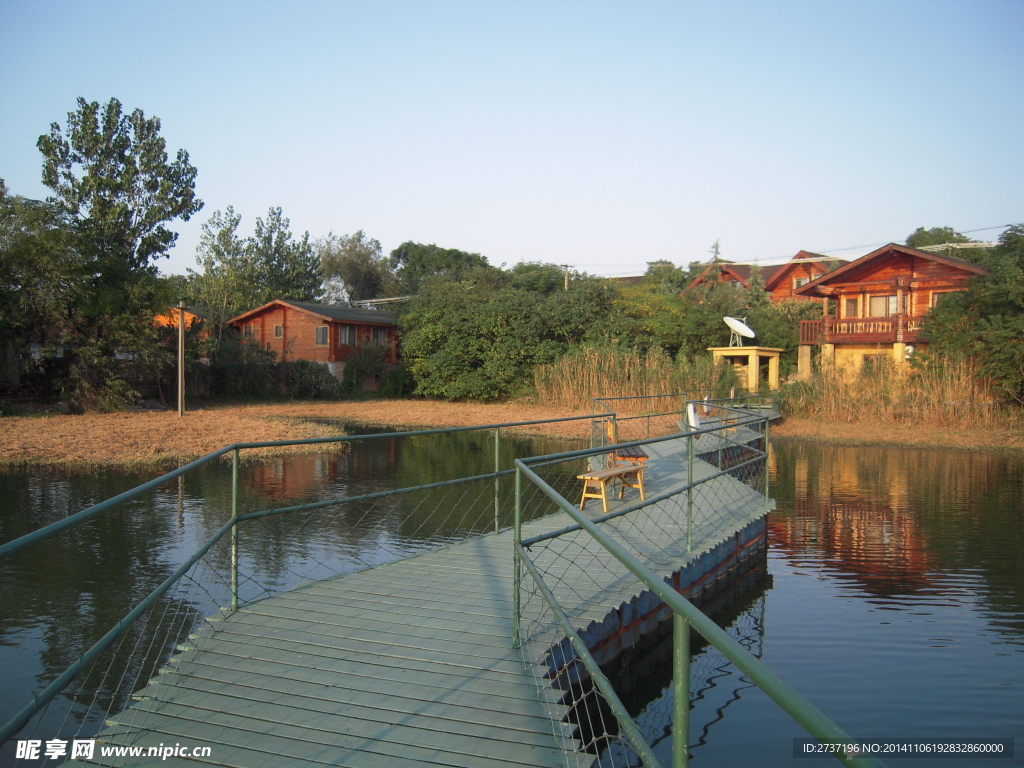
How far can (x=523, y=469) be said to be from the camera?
167 inches

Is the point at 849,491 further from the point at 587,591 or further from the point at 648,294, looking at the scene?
the point at 648,294

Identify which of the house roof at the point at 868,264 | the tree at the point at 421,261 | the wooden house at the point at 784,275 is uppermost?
the tree at the point at 421,261

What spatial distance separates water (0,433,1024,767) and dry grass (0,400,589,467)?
139cm

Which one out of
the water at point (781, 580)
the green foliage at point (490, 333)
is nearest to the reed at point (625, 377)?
the green foliage at point (490, 333)

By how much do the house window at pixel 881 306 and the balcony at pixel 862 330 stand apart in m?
1.60

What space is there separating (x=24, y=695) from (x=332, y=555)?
12.6 ft

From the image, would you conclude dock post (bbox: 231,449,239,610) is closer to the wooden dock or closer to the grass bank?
the wooden dock

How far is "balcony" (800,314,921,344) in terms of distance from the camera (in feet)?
91.5

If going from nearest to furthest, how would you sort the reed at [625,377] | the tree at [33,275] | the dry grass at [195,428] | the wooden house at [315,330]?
the dry grass at [195,428]
the tree at [33,275]
the reed at [625,377]
the wooden house at [315,330]

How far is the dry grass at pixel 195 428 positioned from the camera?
50.0 ft

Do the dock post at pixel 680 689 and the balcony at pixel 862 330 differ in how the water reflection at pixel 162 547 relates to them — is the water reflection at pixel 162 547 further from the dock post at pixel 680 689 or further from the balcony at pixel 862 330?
the balcony at pixel 862 330

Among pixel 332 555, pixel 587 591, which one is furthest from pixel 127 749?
pixel 332 555

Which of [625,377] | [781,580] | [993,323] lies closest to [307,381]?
[625,377]

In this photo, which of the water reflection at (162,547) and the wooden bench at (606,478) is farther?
the wooden bench at (606,478)
